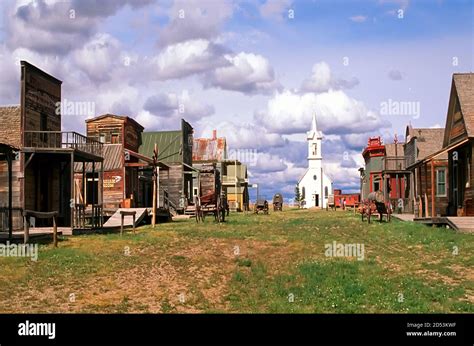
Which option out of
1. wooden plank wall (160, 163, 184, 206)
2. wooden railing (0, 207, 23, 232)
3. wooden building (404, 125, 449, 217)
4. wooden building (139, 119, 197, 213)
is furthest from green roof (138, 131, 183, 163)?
wooden railing (0, 207, 23, 232)

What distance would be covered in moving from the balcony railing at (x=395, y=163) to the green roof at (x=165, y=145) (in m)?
16.7

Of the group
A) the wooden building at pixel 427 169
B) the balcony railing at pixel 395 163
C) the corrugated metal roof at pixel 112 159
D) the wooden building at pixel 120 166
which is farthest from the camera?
the balcony railing at pixel 395 163

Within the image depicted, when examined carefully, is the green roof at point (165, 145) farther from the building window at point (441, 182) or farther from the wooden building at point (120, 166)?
the building window at point (441, 182)

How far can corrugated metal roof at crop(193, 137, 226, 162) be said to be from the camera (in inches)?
2504

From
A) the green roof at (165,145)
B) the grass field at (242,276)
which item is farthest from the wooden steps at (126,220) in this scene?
the green roof at (165,145)

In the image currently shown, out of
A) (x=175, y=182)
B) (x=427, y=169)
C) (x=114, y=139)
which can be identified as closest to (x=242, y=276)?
(x=427, y=169)

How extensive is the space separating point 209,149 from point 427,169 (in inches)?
1257

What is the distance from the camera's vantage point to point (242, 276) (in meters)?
14.6

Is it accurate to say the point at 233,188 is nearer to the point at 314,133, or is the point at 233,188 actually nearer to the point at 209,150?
the point at 209,150

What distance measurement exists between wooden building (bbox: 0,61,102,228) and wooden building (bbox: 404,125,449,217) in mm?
17759

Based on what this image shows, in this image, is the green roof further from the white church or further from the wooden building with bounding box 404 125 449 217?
the white church

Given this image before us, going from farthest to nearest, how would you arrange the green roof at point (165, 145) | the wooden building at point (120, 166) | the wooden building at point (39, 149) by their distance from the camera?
the green roof at point (165, 145) < the wooden building at point (120, 166) < the wooden building at point (39, 149)

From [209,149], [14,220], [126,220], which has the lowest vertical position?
[126,220]

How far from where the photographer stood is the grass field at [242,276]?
39.5 ft
